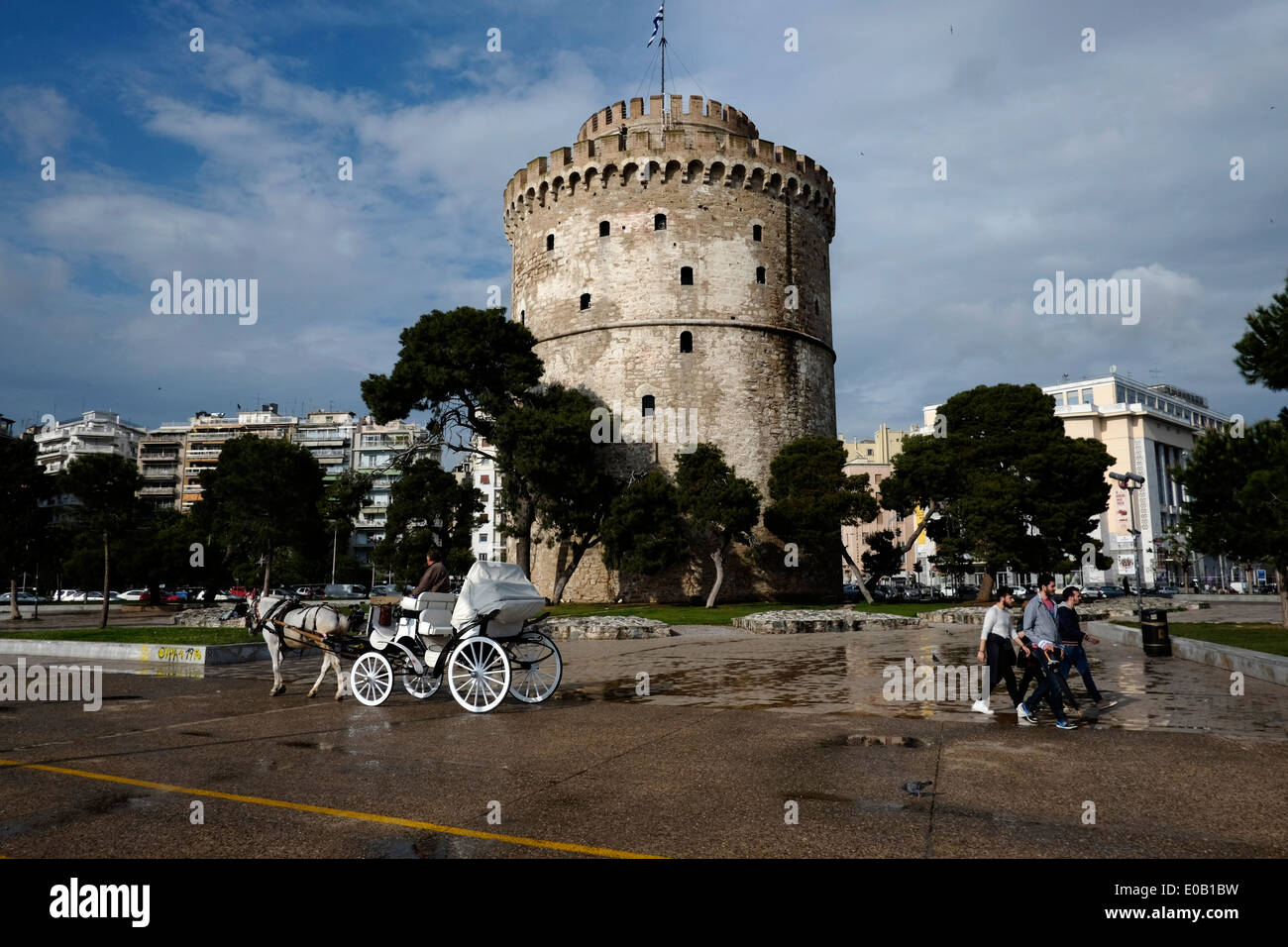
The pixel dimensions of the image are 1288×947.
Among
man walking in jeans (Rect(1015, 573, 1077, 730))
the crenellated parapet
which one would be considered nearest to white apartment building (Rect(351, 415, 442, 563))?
the crenellated parapet

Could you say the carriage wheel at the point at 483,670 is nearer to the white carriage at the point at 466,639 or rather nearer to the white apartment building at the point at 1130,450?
the white carriage at the point at 466,639

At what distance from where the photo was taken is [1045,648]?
8.57m

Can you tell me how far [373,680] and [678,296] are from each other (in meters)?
30.4

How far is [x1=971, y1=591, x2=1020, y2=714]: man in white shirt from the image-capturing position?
9.01 m

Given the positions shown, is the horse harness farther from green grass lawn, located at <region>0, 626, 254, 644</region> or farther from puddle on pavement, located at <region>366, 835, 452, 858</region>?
puddle on pavement, located at <region>366, 835, 452, 858</region>

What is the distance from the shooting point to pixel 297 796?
5.48m

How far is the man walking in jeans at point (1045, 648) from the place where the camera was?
8.10 metres

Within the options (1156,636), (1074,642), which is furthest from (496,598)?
(1156,636)

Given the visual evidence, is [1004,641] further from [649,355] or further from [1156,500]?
[1156,500]

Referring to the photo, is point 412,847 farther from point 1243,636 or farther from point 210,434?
point 210,434

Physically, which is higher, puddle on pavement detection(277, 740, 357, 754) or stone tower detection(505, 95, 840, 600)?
stone tower detection(505, 95, 840, 600)

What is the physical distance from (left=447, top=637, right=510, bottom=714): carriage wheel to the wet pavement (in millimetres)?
238

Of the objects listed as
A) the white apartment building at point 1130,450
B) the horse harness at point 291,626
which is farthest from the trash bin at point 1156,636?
the white apartment building at point 1130,450

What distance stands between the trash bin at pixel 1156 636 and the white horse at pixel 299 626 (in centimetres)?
1352
